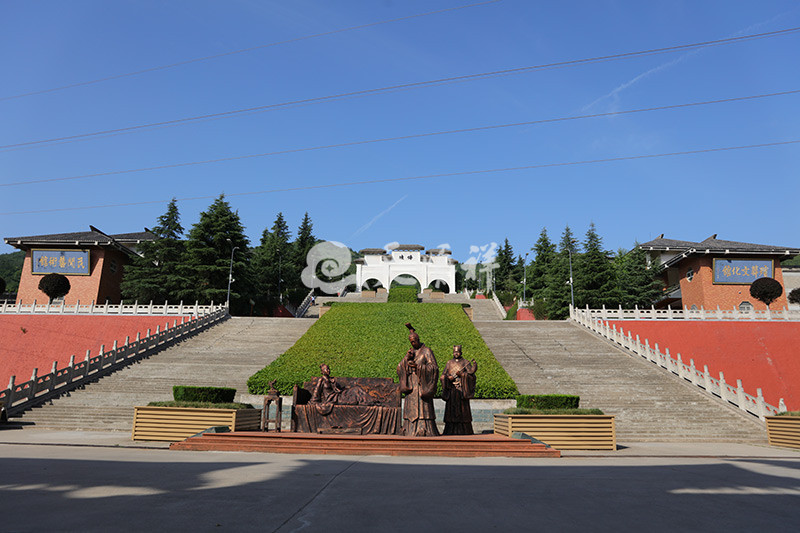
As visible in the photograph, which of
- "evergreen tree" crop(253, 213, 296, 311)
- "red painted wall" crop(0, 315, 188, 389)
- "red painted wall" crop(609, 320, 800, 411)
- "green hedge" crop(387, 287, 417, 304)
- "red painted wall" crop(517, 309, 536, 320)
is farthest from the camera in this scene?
"evergreen tree" crop(253, 213, 296, 311)

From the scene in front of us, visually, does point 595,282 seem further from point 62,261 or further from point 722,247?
point 62,261

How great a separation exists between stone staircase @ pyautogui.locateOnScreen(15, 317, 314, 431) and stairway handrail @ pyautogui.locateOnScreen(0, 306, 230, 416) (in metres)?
0.35

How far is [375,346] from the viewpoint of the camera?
2188cm

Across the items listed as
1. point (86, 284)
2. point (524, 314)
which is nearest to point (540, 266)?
point (524, 314)

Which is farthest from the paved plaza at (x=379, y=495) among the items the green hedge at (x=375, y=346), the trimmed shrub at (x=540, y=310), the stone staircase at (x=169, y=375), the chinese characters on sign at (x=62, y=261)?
the trimmed shrub at (x=540, y=310)

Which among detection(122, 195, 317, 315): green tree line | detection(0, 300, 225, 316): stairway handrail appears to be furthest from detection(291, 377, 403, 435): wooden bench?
detection(122, 195, 317, 315): green tree line

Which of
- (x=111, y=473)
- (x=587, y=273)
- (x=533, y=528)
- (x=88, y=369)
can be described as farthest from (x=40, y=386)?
(x=587, y=273)

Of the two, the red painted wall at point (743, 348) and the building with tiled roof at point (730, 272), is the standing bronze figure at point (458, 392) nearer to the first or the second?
the red painted wall at point (743, 348)

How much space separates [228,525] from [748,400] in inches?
717

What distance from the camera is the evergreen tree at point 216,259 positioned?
35719 mm

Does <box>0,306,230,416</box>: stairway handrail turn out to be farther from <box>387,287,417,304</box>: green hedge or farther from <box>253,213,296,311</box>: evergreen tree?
<box>253,213,296,311</box>: evergreen tree

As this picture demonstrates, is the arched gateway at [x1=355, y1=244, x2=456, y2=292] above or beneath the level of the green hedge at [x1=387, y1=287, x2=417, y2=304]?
above

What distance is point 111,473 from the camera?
18.9 ft

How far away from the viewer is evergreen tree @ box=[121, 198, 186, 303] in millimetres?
35156
